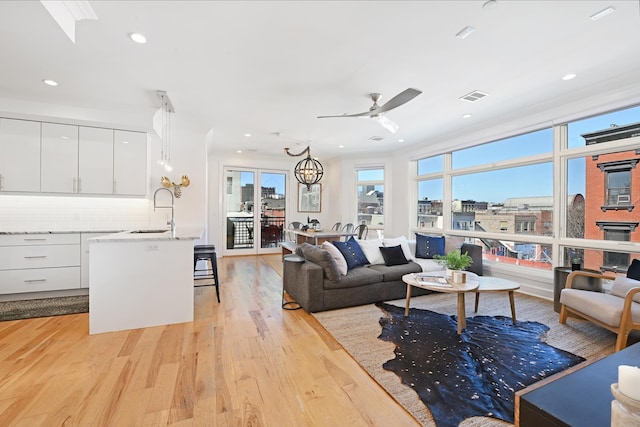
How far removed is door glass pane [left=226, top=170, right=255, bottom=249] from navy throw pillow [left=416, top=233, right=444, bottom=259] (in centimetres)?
473

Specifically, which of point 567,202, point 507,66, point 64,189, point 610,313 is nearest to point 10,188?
point 64,189

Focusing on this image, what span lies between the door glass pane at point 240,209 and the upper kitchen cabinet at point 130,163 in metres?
3.05

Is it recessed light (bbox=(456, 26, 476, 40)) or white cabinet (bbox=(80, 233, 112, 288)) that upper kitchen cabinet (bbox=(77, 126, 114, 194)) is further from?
recessed light (bbox=(456, 26, 476, 40))

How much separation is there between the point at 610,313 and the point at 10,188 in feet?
24.0

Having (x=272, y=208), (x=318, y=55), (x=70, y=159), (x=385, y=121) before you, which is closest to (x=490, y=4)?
(x=318, y=55)

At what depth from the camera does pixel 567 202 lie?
12.9ft

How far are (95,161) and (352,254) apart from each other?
423 cm

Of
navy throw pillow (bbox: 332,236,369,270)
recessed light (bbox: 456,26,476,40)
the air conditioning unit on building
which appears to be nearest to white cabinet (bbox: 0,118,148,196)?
navy throw pillow (bbox: 332,236,369,270)

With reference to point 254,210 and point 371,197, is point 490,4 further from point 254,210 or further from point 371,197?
point 254,210

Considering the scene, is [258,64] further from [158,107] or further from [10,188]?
[10,188]

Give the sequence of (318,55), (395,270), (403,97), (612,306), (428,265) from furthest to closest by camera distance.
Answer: (428,265) < (395,270) < (403,97) < (318,55) < (612,306)

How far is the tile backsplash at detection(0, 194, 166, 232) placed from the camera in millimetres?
4152

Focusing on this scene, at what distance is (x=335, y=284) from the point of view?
349 centimetres

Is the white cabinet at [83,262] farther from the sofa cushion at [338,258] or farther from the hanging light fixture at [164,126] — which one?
the sofa cushion at [338,258]
